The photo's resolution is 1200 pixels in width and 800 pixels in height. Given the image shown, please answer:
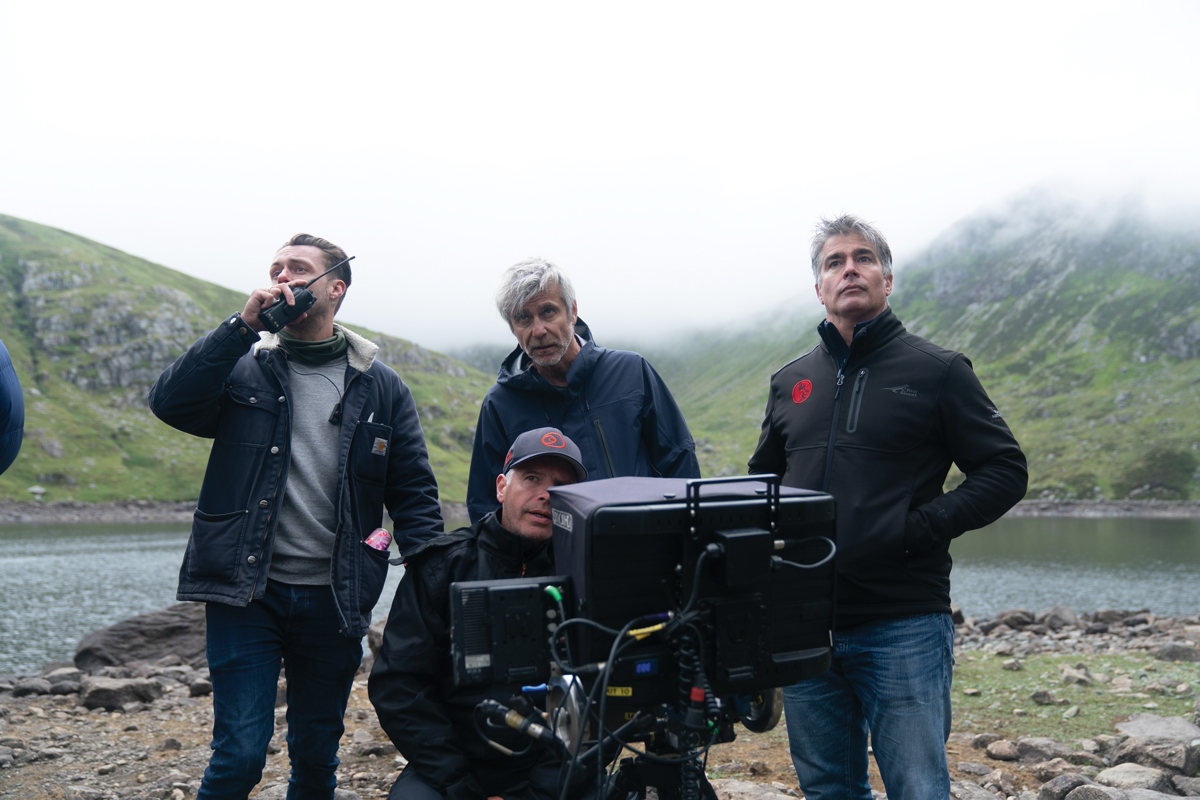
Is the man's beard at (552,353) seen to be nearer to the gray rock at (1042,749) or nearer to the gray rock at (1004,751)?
the gray rock at (1004,751)

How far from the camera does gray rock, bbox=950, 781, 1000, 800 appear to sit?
5520mm

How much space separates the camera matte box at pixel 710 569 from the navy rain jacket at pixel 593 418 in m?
1.86

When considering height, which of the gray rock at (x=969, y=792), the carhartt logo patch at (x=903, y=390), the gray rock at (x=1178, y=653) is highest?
the carhartt logo patch at (x=903, y=390)

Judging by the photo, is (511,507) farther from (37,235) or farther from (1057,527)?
(37,235)

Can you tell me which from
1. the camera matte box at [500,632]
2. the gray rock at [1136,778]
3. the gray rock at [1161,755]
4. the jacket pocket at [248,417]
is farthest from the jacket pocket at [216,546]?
the gray rock at [1161,755]

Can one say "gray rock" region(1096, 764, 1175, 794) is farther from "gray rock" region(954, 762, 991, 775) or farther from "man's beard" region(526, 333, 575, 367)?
"man's beard" region(526, 333, 575, 367)

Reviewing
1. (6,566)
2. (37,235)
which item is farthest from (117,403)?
(6,566)

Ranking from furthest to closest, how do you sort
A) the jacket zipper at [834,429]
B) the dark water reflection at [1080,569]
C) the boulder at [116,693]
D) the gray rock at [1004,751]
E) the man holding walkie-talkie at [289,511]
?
the dark water reflection at [1080,569], the boulder at [116,693], the gray rock at [1004,751], the man holding walkie-talkie at [289,511], the jacket zipper at [834,429]

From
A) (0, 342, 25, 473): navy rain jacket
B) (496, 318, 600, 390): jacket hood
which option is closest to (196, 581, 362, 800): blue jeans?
(0, 342, 25, 473): navy rain jacket

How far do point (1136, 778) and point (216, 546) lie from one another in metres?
6.91

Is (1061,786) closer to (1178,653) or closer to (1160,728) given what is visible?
(1160,728)

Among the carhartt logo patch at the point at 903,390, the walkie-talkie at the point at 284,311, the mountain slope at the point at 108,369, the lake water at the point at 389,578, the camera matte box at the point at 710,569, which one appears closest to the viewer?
the camera matte box at the point at 710,569

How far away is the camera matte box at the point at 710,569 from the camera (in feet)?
7.50

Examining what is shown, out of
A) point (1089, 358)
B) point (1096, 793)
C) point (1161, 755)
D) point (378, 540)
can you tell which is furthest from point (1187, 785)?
point (1089, 358)
